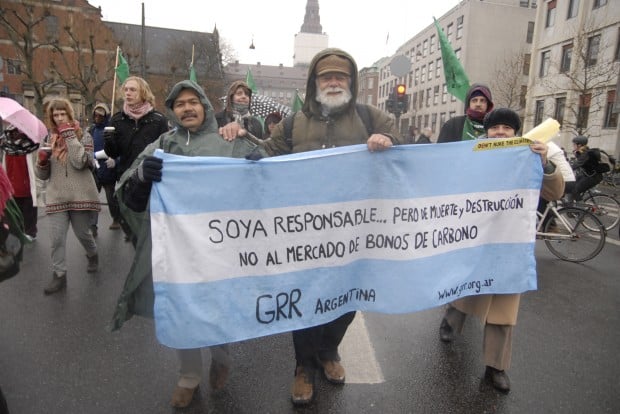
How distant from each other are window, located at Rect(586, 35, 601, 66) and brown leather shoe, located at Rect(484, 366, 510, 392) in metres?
27.1

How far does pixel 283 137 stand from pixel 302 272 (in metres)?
0.97

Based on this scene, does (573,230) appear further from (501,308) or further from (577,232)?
(501,308)

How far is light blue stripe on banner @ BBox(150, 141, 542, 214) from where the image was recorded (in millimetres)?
2182

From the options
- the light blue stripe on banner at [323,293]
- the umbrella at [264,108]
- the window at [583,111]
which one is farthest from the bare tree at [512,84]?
the light blue stripe on banner at [323,293]

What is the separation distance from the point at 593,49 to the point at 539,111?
612 cm

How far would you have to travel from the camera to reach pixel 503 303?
2.75 meters

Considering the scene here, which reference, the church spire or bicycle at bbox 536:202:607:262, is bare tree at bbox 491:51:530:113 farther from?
the church spire

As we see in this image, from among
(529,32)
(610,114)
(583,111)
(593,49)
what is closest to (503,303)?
(583,111)

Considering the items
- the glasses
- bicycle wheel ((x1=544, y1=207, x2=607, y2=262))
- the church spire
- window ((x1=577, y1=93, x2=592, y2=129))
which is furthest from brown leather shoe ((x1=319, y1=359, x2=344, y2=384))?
the church spire

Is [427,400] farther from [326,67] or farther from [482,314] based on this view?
[326,67]

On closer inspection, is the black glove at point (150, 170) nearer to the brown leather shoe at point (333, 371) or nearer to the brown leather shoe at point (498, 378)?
the brown leather shoe at point (333, 371)

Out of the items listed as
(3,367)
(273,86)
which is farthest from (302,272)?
(273,86)

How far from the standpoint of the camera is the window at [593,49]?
23638 millimetres

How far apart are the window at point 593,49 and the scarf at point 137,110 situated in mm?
27008
